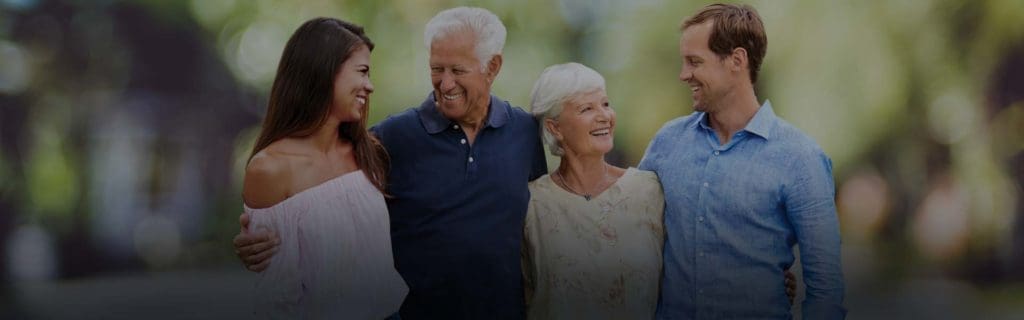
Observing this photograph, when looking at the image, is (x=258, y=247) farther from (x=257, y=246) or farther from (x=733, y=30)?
(x=733, y=30)

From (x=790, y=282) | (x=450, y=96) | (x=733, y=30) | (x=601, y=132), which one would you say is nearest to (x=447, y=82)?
(x=450, y=96)

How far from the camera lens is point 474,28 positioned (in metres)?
2.47

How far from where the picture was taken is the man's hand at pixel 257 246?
2271mm

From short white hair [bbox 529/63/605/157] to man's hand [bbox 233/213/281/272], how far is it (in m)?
0.63

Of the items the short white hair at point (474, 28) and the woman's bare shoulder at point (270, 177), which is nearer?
the woman's bare shoulder at point (270, 177)

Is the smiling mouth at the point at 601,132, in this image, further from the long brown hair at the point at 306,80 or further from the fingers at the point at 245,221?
the fingers at the point at 245,221

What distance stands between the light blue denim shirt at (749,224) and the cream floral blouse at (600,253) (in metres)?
0.04

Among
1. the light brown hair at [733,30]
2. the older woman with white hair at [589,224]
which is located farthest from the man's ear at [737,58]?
the older woman with white hair at [589,224]

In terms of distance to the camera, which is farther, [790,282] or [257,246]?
[790,282]

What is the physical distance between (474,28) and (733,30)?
1.76ft

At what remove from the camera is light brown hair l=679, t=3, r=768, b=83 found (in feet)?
8.01

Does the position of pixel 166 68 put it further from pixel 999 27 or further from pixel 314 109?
pixel 999 27

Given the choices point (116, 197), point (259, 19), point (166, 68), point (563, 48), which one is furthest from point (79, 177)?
point (563, 48)

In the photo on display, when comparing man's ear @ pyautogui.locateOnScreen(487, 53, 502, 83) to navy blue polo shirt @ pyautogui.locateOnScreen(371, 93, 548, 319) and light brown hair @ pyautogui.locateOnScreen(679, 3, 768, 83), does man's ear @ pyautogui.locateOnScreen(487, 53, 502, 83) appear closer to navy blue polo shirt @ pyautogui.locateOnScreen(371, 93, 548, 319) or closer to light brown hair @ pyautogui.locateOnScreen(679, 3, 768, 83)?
navy blue polo shirt @ pyautogui.locateOnScreen(371, 93, 548, 319)
